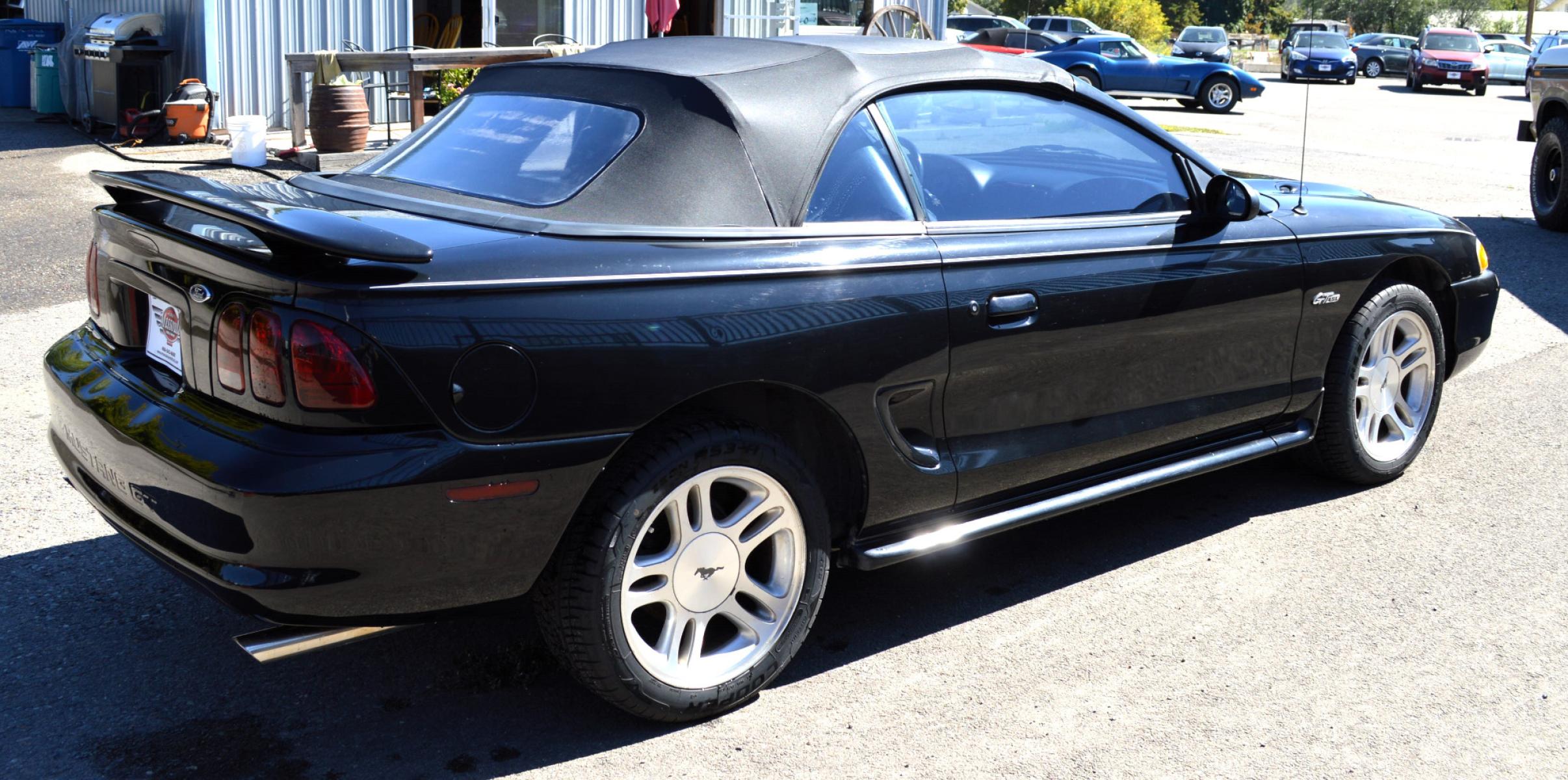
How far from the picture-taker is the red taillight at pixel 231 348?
287cm

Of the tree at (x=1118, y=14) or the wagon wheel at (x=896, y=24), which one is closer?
the wagon wheel at (x=896, y=24)

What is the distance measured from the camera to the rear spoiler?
107 inches

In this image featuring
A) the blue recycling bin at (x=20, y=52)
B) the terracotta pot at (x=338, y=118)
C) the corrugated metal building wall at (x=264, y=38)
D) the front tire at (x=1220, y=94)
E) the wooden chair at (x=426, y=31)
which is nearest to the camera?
the terracotta pot at (x=338, y=118)

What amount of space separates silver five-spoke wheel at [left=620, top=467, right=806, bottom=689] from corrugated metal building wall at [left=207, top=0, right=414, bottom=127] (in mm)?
12065

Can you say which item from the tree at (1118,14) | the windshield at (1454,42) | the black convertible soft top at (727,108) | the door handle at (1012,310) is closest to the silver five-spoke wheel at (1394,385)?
the door handle at (1012,310)

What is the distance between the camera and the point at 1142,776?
3.12m

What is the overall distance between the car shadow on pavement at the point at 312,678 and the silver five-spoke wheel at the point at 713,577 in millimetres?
200

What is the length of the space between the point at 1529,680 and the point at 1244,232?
1.49m

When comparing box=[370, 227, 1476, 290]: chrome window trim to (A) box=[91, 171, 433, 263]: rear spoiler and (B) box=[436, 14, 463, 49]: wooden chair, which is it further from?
(B) box=[436, 14, 463, 49]: wooden chair

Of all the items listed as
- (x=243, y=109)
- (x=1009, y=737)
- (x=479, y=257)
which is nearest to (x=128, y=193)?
(x=479, y=257)

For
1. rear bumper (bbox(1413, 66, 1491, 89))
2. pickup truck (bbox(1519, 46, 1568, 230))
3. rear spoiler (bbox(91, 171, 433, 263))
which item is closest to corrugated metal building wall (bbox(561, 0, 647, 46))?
pickup truck (bbox(1519, 46, 1568, 230))

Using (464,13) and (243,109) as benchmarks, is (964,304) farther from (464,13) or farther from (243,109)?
(464,13)

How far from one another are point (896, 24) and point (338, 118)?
9.29 metres

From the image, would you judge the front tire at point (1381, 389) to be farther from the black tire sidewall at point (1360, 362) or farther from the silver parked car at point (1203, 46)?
the silver parked car at point (1203, 46)
